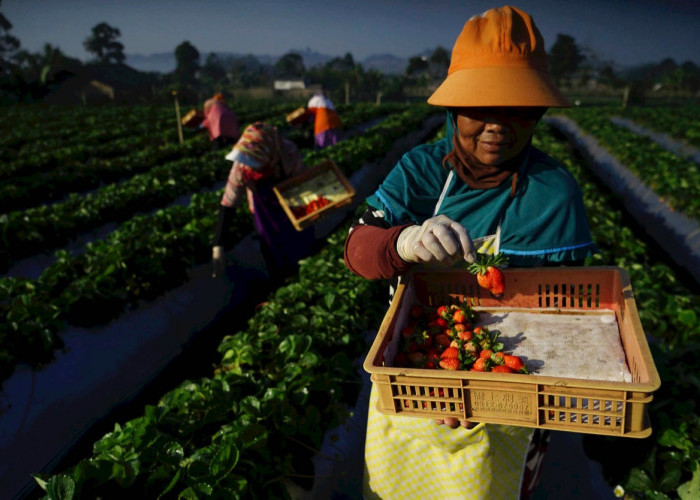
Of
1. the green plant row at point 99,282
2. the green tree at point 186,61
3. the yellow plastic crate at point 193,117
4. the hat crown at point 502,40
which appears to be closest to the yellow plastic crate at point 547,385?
the hat crown at point 502,40

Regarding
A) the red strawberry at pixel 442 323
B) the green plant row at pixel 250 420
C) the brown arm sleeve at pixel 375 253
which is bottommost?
the green plant row at pixel 250 420

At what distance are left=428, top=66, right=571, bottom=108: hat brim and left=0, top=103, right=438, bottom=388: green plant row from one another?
13.3 ft

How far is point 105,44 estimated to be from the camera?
10856cm

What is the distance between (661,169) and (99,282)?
11.2 meters

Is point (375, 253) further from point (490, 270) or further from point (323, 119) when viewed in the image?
point (323, 119)

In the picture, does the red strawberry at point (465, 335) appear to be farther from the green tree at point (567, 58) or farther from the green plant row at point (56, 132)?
the green tree at point (567, 58)

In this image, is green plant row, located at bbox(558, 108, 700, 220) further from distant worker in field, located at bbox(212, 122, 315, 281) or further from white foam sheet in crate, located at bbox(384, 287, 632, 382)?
white foam sheet in crate, located at bbox(384, 287, 632, 382)

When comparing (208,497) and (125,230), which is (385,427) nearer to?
(208,497)

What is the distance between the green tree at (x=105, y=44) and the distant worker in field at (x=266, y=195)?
121258 millimetres

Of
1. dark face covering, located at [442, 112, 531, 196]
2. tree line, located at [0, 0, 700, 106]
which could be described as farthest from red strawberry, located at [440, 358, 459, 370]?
tree line, located at [0, 0, 700, 106]

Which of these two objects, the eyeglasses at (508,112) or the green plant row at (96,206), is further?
the green plant row at (96,206)

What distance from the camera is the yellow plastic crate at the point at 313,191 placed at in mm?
4992

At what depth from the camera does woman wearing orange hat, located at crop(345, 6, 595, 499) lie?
170cm

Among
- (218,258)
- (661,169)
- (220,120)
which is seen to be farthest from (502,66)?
(661,169)
